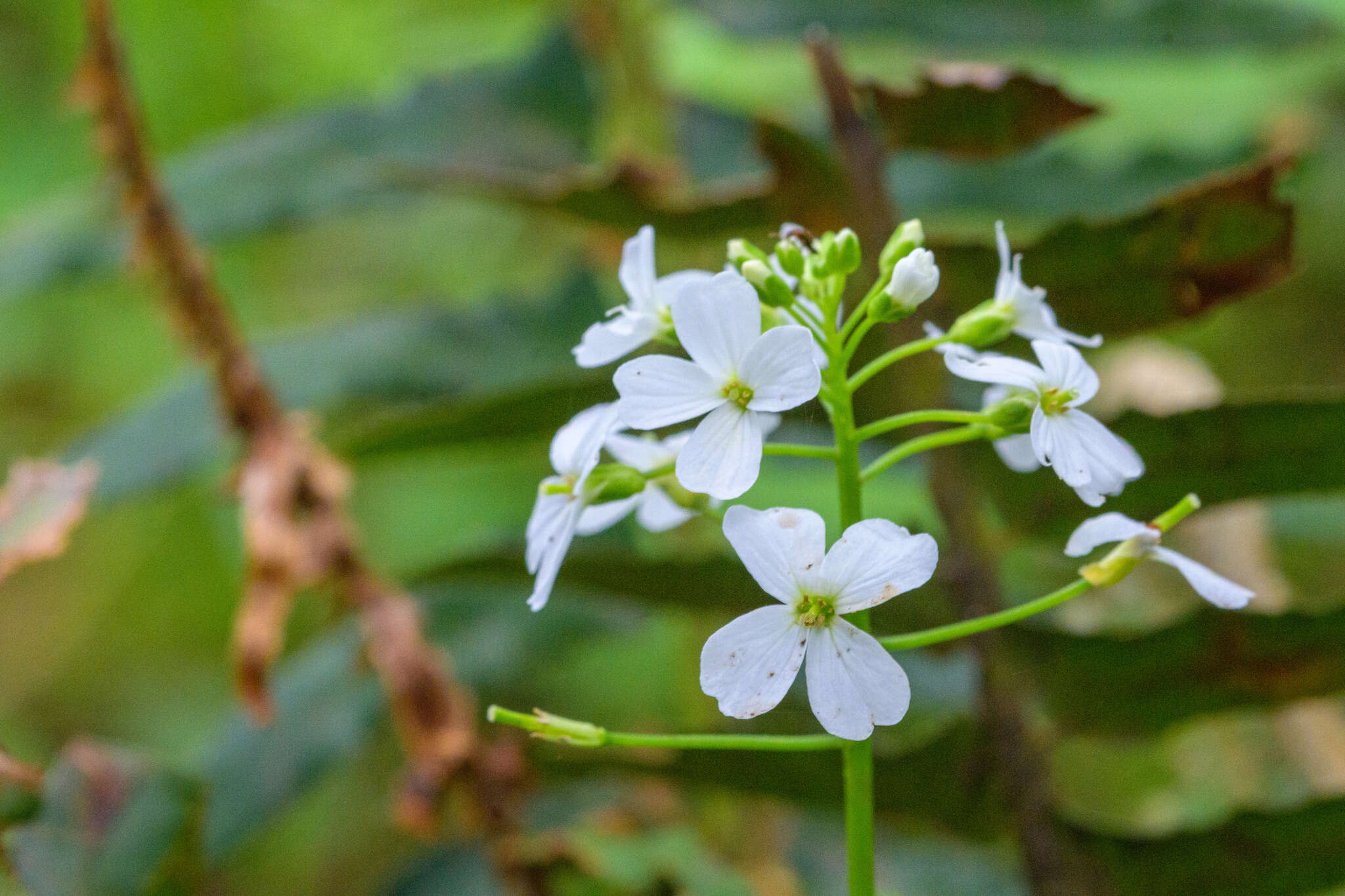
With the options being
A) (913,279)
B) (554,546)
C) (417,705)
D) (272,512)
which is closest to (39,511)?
(272,512)

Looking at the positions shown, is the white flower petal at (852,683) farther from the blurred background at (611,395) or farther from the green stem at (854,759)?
the blurred background at (611,395)

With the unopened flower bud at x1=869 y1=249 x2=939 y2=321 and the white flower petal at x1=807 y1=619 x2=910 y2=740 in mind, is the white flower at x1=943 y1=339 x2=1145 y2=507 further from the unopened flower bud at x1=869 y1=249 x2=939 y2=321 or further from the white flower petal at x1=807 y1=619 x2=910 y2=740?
the white flower petal at x1=807 y1=619 x2=910 y2=740

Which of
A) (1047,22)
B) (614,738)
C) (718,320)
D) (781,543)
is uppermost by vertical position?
(1047,22)

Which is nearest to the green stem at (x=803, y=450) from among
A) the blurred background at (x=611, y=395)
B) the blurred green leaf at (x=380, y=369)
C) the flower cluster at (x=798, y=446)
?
the flower cluster at (x=798, y=446)

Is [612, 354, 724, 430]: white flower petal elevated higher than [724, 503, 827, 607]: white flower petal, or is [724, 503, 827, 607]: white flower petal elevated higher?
[612, 354, 724, 430]: white flower petal

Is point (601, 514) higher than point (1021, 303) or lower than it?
lower

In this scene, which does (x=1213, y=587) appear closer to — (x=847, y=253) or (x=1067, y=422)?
(x=1067, y=422)

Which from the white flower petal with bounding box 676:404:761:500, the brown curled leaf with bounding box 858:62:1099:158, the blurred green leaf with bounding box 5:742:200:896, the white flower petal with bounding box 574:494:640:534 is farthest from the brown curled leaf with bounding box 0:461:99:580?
the brown curled leaf with bounding box 858:62:1099:158
